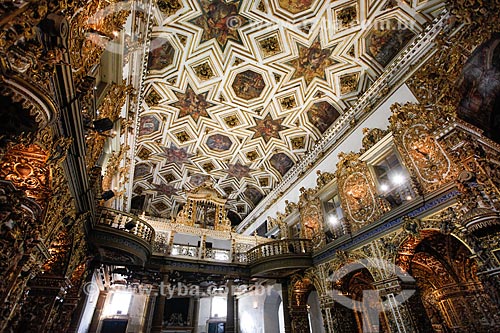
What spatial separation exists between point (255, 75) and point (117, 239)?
27.3 feet

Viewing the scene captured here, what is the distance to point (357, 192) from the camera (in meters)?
8.71

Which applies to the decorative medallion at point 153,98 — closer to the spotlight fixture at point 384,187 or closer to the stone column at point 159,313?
the stone column at point 159,313

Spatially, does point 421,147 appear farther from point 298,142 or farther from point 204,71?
point 204,71

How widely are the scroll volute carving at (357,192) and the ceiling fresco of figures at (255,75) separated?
2.83 meters

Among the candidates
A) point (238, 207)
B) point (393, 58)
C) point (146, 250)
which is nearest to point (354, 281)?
point (146, 250)

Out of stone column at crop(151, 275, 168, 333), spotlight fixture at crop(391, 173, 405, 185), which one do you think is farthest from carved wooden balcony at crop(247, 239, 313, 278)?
spotlight fixture at crop(391, 173, 405, 185)

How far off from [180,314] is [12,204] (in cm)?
1439

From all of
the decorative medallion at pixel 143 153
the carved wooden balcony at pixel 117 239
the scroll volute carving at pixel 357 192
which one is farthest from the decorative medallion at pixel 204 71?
the scroll volute carving at pixel 357 192

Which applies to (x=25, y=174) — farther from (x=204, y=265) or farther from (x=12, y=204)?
(x=204, y=265)

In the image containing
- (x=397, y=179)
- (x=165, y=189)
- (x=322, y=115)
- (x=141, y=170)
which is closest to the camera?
(x=397, y=179)

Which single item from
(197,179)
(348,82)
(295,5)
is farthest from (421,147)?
(197,179)

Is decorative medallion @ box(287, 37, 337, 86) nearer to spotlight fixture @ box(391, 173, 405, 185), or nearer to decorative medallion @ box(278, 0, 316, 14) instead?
decorative medallion @ box(278, 0, 316, 14)

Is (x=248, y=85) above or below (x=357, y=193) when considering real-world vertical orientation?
above

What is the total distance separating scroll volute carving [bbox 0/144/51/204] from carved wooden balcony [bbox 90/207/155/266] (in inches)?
127
